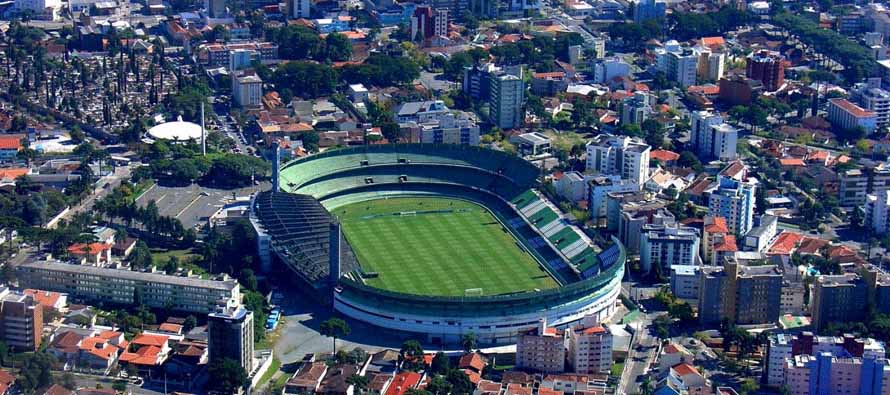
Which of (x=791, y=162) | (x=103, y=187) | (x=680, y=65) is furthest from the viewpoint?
(x=680, y=65)

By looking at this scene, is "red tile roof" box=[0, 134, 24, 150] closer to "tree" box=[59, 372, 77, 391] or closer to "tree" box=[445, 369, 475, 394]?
"tree" box=[59, 372, 77, 391]

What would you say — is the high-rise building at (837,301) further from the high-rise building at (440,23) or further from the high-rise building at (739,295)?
the high-rise building at (440,23)

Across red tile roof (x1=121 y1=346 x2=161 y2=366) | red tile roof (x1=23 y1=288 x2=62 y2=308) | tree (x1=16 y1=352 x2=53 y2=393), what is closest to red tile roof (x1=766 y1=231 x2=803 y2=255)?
red tile roof (x1=121 y1=346 x2=161 y2=366)

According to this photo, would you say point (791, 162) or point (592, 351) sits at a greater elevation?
point (791, 162)

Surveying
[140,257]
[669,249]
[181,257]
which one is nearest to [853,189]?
[669,249]

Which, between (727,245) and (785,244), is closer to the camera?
(727,245)

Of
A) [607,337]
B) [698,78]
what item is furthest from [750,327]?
[698,78]

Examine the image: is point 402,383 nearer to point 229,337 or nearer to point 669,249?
point 229,337
